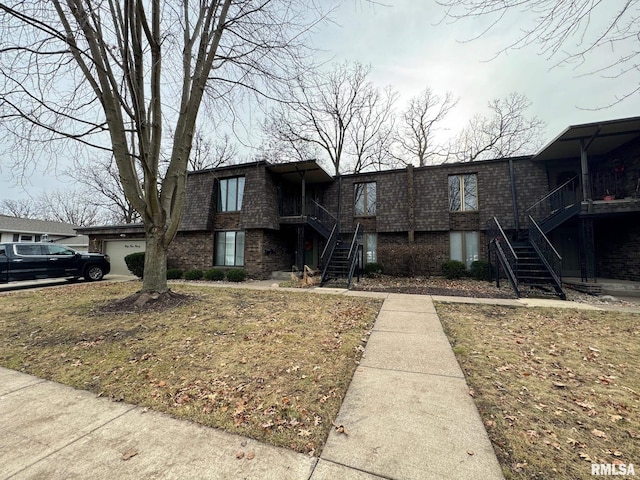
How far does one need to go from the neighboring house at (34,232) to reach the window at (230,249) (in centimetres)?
1420

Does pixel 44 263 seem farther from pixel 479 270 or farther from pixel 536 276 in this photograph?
pixel 536 276

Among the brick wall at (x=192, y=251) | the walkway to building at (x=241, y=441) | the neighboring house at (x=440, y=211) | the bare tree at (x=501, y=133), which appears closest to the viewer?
the walkway to building at (x=241, y=441)

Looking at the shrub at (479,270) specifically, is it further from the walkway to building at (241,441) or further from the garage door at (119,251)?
the garage door at (119,251)

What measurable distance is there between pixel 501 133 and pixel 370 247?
54.2 ft

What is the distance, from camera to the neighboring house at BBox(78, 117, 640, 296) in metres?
9.34

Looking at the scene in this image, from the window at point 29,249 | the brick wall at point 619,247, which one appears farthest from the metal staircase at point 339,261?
the window at point 29,249

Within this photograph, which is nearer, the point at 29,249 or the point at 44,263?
the point at 29,249

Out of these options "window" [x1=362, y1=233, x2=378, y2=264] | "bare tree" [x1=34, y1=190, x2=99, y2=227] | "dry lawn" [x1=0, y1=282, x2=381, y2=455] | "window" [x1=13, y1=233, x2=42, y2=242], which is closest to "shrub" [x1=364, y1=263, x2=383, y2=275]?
"window" [x1=362, y1=233, x2=378, y2=264]

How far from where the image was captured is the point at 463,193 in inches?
487

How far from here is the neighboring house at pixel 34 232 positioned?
22547 mm

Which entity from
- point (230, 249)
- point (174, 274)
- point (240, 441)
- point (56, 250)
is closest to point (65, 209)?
point (56, 250)

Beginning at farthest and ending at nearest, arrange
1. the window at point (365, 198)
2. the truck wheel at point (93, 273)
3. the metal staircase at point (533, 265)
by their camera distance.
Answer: the window at point (365, 198) → the truck wheel at point (93, 273) → the metal staircase at point (533, 265)

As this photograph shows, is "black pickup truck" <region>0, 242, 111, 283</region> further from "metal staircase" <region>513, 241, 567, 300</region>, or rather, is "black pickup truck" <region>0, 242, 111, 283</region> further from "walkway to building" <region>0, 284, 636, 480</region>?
"metal staircase" <region>513, 241, 567, 300</region>

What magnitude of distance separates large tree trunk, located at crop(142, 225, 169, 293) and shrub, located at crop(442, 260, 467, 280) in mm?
10840
